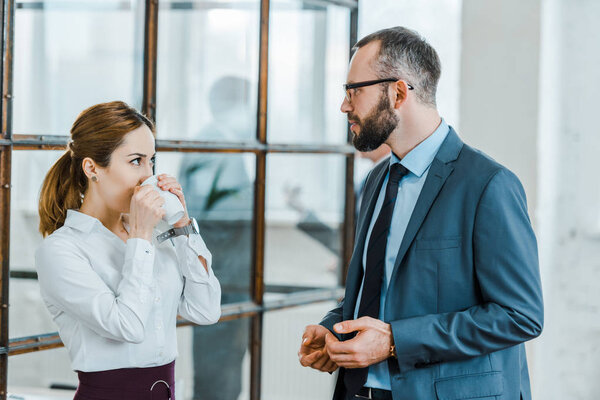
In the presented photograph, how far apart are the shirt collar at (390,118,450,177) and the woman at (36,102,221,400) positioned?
495mm

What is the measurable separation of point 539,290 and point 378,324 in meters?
0.30

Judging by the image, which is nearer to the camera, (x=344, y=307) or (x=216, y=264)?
(x=344, y=307)

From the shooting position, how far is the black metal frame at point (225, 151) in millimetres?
1610

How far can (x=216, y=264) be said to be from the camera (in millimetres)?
2197

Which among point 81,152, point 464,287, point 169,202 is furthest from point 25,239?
point 464,287

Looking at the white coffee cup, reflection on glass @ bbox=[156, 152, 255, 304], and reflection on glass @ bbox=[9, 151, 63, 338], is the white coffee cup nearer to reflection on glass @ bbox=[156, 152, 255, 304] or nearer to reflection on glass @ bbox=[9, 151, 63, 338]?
reflection on glass @ bbox=[9, 151, 63, 338]

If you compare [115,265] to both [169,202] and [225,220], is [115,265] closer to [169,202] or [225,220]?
[169,202]

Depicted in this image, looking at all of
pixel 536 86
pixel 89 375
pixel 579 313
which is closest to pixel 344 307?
pixel 89 375

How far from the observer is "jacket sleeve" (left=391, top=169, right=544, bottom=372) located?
1.21 meters

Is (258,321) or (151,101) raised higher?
(151,101)

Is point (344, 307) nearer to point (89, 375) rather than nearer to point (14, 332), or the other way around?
point (89, 375)

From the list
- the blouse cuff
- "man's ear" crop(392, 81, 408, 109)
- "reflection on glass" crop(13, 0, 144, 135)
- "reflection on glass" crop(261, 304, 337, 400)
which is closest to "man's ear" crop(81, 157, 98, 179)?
the blouse cuff

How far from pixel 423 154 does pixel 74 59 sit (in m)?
1.06

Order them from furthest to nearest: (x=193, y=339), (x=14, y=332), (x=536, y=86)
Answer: (x=536, y=86)
(x=193, y=339)
(x=14, y=332)
